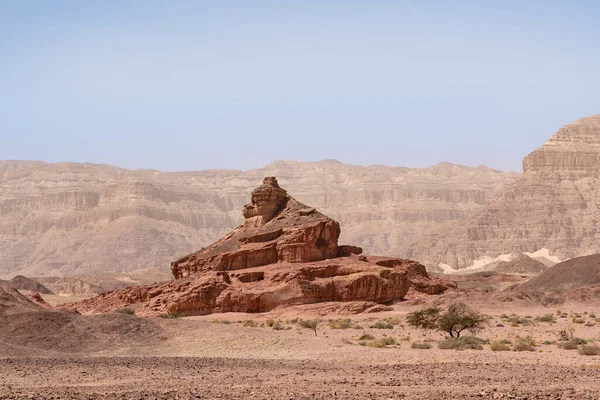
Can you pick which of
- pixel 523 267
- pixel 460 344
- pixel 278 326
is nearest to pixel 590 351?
pixel 460 344

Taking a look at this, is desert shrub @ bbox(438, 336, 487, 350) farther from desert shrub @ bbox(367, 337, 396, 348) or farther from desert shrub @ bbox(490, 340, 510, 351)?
desert shrub @ bbox(367, 337, 396, 348)

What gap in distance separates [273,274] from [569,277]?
103ft

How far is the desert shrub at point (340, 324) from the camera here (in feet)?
134

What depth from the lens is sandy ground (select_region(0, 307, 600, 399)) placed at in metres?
18.1

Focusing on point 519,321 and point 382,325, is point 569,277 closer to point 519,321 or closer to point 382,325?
point 519,321

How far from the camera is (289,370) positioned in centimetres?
2294

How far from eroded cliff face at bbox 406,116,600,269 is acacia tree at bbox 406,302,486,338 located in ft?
365

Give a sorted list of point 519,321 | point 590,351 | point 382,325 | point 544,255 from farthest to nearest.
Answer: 1. point 544,255
2. point 519,321
3. point 382,325
4. point 590,351

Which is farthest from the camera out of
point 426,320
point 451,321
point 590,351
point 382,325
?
point 382,325

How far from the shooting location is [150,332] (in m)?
30.8

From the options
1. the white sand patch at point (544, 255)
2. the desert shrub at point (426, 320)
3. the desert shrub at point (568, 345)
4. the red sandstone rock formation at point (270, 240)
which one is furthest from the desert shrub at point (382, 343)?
the white sand patch at point (544, 255)

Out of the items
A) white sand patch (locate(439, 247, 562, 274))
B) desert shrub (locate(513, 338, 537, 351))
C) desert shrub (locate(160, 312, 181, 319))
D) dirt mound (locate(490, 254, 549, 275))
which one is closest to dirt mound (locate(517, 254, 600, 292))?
desert shrub (locate(160, 312, 181, 319))

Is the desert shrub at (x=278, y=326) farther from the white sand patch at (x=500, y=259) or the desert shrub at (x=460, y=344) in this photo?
the white sand patch at (x=500, y=259)

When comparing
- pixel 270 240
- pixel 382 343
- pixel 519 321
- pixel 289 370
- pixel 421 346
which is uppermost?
pixel 270 240
